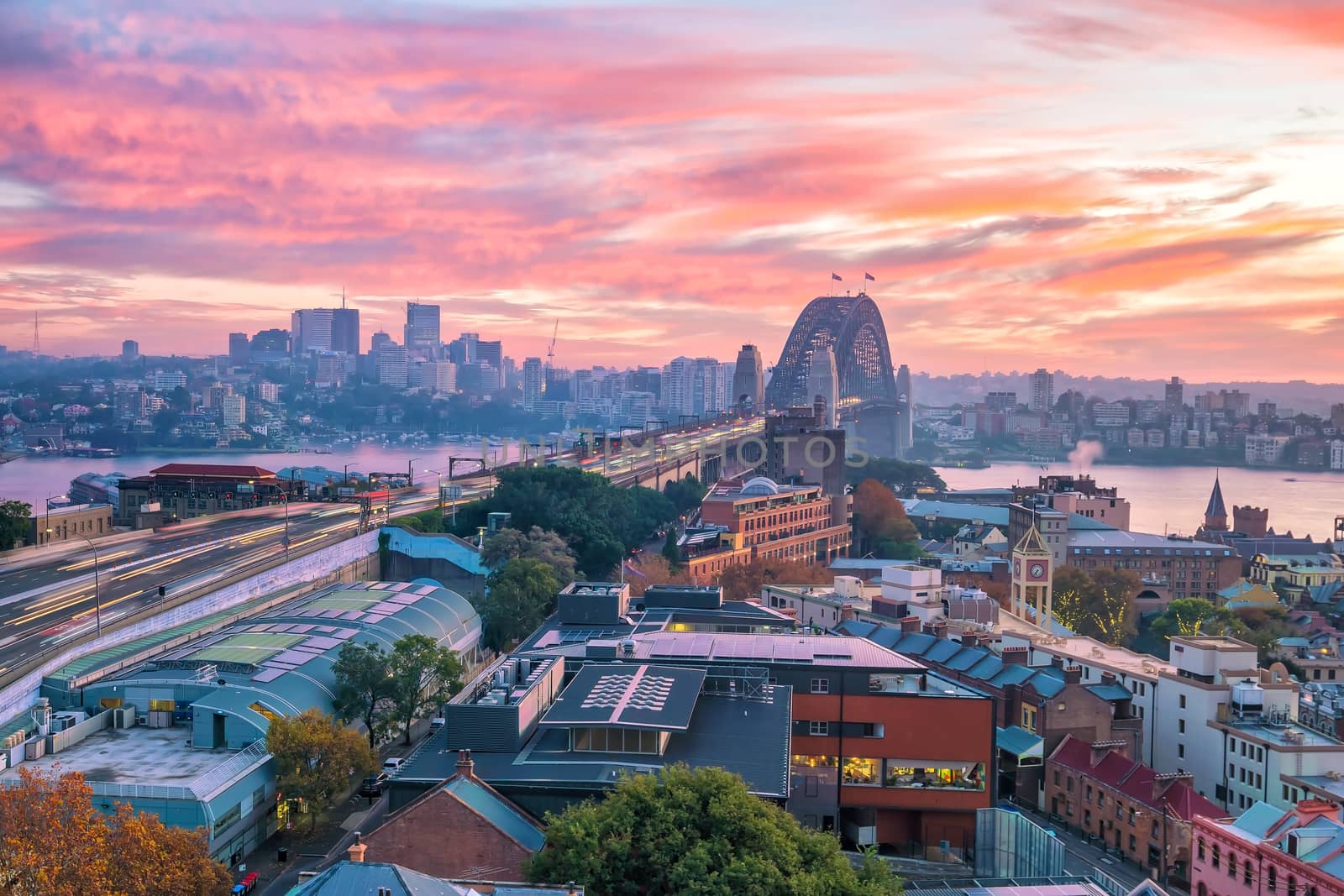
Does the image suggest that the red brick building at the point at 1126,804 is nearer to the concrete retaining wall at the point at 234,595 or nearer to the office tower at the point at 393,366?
the concrete retaining wall at the point at 234,595

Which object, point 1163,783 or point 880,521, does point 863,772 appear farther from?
point 880,521

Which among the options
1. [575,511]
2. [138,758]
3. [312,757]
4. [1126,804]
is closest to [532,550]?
[575,511]

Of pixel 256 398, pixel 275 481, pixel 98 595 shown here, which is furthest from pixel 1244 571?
pixel 256 398

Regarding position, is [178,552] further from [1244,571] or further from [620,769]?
[1244,571]

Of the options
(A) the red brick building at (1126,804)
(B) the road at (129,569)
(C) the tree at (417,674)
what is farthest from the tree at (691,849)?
(B) the road at (129,569)

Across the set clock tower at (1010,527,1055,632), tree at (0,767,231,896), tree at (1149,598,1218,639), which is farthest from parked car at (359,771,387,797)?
tree at (1149,598,1218,639)
